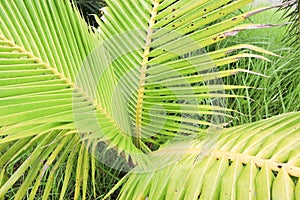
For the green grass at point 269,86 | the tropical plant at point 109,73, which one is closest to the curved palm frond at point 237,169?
the tropical plant at point 109,73

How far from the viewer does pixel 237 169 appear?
0.76 metres

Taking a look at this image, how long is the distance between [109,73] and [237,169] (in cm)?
41

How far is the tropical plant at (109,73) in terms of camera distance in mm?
894

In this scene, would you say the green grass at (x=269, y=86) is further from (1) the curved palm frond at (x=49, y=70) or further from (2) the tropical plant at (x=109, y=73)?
(1) the curved palm frond at (x=49, y=70)

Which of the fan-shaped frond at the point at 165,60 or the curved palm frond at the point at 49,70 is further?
the fan-shaped frond at the point at 165,60

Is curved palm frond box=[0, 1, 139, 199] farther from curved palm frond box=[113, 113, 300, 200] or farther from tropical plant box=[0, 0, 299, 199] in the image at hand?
curved palm frond box=[113, 113, 300, 200]

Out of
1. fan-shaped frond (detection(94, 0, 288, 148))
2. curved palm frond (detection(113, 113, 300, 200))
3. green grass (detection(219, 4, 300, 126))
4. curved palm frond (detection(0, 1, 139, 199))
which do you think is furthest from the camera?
green grass (detection(219, 4, 300, 126))

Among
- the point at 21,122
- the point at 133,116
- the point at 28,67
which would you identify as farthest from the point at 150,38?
the point at 21,122

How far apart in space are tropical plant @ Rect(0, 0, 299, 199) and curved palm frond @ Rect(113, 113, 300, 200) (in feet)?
0.04

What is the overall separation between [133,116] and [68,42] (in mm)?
251

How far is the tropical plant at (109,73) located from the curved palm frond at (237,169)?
0.01 m

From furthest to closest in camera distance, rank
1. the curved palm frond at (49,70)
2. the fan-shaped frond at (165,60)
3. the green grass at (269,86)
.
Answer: the green grass at (269,86) < the fan-shaped frond at (165,60) < the curved palm frond at (49,70)

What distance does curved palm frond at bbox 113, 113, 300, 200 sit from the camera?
0.68 metres

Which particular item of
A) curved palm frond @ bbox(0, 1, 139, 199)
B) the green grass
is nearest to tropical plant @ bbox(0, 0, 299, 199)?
curved palm frond @ bbox(0, 1, 139, 199)
